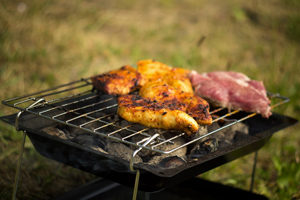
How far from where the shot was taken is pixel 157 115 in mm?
2500

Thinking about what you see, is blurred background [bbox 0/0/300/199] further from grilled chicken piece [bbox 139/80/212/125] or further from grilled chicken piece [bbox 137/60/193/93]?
grilled chicken piece [bbox 139/80/212/125]

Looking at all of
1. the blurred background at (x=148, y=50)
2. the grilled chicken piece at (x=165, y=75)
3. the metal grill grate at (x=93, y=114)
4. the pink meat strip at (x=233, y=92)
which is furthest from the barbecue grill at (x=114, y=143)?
the blurred background at (x=148, y=50)

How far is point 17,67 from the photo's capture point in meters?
5.46

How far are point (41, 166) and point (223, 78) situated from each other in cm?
212

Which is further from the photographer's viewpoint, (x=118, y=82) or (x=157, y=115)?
(x=118, y=82)

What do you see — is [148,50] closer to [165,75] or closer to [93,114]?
[165,75]

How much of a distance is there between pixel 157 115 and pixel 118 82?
754mm

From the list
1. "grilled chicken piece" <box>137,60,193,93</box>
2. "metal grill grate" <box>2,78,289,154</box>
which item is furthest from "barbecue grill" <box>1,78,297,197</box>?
"grilled chicken piece" <box>137,60,193,93</box>

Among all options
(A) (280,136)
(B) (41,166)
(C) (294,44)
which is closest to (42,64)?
(B) (41,166)

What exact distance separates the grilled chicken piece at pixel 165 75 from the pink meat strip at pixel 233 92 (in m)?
0.11

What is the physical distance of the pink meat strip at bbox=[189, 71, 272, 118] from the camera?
10.1 ft

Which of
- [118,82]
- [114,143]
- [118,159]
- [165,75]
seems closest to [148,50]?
[165,75]

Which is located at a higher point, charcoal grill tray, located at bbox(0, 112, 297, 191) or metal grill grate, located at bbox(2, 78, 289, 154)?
metal grill grate, located at bbox(2, 78, 289, 154)

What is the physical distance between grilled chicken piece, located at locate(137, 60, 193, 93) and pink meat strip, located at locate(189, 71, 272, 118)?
0.36 feet
